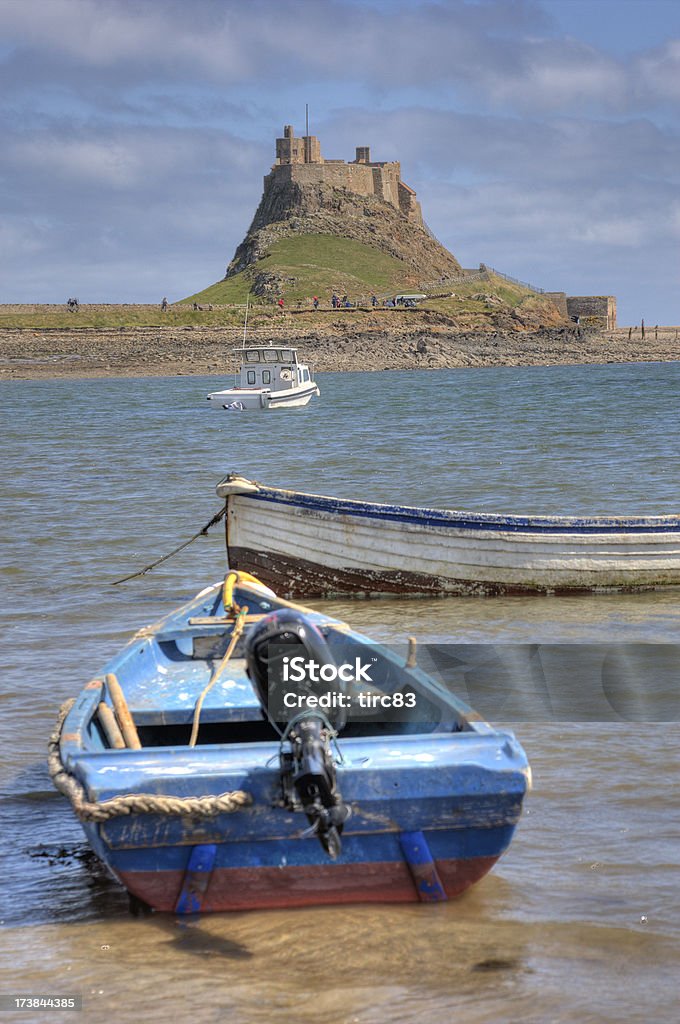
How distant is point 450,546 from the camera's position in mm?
12102

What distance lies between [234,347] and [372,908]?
95140 millimetres

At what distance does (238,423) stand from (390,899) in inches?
1549

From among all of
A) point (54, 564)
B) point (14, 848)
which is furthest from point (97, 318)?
point (14, 848)

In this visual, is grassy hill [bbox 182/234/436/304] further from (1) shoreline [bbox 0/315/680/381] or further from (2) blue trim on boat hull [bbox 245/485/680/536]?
(2) blue trim on boat hull [bbox 245/485/680/536]

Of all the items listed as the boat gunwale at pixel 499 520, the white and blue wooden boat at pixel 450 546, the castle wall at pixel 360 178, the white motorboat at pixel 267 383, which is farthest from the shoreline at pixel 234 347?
the boat gunwale at pixel 499 520

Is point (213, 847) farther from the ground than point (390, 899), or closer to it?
farther from the ground

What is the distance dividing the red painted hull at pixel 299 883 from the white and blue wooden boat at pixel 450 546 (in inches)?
271

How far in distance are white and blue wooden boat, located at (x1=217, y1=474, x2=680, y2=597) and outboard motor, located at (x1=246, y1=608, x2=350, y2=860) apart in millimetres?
6889

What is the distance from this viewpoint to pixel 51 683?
9.30 metres

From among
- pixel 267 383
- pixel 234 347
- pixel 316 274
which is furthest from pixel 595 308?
pixel 267 383

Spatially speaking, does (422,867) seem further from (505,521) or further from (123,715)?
(505,521)

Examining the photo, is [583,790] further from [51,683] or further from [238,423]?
[238,423]

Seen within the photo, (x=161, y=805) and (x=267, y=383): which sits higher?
(x=267, y=383)

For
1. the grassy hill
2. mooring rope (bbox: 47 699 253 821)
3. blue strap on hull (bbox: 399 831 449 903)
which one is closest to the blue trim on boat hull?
blue strap on hull (bbox: 399 831 449 903)
